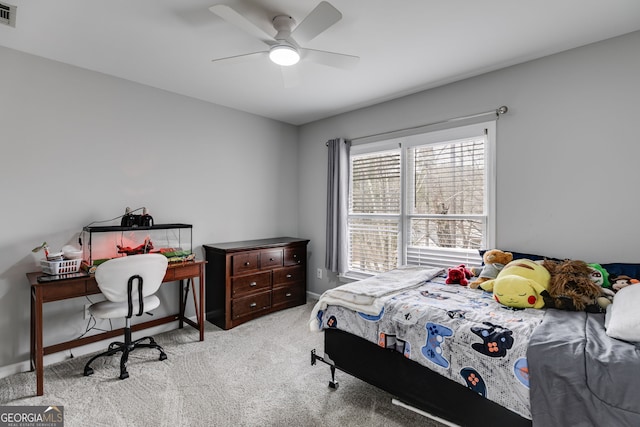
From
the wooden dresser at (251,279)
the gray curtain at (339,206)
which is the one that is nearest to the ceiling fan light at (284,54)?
the gray curtain at (339,206)

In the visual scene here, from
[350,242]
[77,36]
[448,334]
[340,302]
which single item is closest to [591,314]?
[448,334]

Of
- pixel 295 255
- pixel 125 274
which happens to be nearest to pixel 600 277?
pixel 295 255

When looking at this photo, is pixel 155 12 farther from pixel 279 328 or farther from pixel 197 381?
pixel 279 328

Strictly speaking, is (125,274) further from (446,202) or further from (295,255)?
(446,202)

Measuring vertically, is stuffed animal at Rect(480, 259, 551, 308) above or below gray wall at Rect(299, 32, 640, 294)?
below

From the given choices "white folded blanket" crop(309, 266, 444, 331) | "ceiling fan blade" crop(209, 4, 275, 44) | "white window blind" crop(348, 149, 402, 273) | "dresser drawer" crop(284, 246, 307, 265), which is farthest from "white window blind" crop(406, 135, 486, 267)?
"ceiling fan blade" crop(209, 4, 275, 44)

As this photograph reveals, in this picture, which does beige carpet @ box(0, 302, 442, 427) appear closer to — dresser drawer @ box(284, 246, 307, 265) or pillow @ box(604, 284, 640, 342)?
pillow @ box(604, 284, 640, 342)

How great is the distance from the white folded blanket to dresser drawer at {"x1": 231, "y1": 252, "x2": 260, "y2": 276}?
4.54 feet

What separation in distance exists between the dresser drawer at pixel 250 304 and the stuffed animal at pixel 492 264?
2276mm

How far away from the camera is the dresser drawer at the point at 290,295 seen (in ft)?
12.5

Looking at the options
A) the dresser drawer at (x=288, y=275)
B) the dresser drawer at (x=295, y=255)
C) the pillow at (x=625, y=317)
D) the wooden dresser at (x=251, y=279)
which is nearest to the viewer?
the pillow at (x=625, y=317)

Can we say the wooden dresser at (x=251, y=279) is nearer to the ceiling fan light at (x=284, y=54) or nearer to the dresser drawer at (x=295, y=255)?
the dresser drawer at (x=295, y=255)

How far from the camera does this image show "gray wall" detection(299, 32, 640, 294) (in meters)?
2.20

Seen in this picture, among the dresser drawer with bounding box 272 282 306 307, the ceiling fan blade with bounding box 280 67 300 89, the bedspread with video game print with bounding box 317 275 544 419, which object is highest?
the ceiling fan blade with bounding box 280 67 300 89
